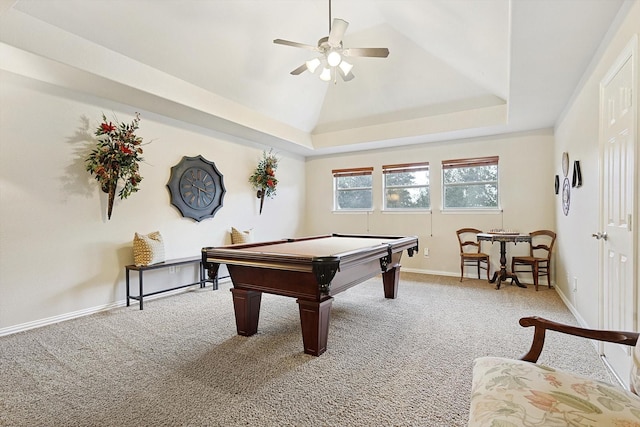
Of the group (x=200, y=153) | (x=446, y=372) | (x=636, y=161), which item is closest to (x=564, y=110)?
(x=636, y=161)

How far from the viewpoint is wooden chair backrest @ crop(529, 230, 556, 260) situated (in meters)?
4.86

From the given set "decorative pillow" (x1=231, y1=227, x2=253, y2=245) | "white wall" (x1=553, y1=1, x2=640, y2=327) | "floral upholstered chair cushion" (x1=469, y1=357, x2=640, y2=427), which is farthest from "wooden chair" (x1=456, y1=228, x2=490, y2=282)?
"floral upholstered chair cushion" (x1=469, y1=357, x2=640, y2=427)

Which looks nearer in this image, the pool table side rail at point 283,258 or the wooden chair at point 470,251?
the pool table side rail at point 283,258

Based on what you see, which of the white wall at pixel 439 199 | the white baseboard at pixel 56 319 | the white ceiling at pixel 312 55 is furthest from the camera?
the white wall at pixel 439 199

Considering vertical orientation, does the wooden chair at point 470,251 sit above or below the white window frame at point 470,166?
below

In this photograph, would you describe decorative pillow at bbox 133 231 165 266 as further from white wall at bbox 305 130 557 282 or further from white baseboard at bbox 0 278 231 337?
white wall at bbox 305 130 557 282

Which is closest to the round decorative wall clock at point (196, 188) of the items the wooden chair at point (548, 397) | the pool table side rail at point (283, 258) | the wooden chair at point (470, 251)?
the pool table side rail at point (283, 258)

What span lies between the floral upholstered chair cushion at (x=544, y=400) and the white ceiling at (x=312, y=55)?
7.31 feet

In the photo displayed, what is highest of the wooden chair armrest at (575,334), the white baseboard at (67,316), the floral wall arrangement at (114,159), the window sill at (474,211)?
the floral wall arrangement at (114,159)

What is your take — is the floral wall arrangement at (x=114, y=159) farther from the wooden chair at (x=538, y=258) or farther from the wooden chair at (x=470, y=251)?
the wooden chair at (x=538, y=258)

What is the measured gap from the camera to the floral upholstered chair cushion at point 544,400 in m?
1.01

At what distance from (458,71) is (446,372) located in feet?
13.9

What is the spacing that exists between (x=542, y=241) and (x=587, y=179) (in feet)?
7.86

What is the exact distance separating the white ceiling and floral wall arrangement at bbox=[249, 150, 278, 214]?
37cm
